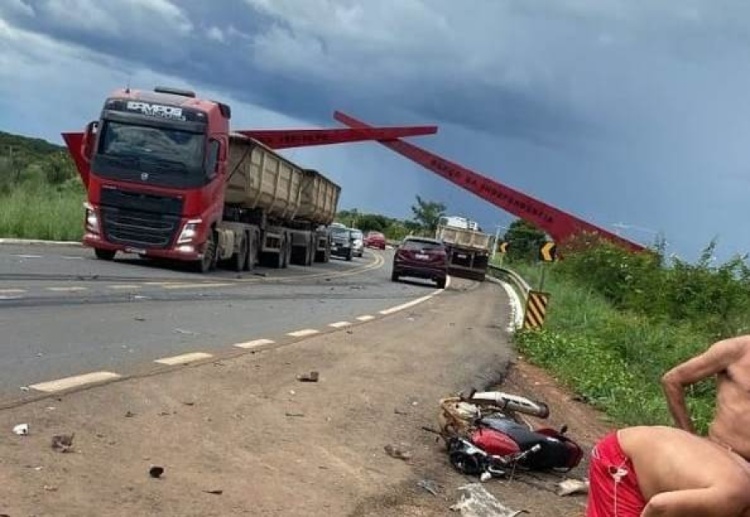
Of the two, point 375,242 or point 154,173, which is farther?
point 375,242

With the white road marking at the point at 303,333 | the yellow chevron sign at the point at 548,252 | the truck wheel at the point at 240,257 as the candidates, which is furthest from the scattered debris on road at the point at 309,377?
the truck wheel at the point at 240,257

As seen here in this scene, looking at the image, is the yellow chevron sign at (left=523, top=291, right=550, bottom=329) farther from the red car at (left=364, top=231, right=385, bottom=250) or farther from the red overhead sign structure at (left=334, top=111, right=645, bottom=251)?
the red car at (left=364, top=231, right=385, bottom=250)

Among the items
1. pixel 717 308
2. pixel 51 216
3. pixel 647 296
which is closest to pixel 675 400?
pixel 717 308

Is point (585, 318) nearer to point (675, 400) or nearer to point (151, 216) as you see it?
point (151, 216)

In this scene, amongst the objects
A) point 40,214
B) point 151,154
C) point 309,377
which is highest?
point 151,154

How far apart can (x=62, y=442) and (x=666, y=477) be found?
3698 mm

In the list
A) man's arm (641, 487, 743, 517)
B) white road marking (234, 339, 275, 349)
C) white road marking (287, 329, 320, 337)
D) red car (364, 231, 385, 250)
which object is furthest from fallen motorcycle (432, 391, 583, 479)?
red car (364, 231, 385, 250)

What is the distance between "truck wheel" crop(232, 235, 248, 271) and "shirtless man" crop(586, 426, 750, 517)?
23171mm

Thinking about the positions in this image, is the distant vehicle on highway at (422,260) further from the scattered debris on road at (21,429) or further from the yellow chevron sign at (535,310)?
the scattered debris on road at (21,429)

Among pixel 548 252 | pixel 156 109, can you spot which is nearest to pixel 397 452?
pixel 548 252

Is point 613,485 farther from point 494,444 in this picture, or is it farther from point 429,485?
point 494,444

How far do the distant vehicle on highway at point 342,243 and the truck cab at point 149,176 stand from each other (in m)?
28.4

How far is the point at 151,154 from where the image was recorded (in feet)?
72.1

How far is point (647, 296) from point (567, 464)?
70.5 ft
